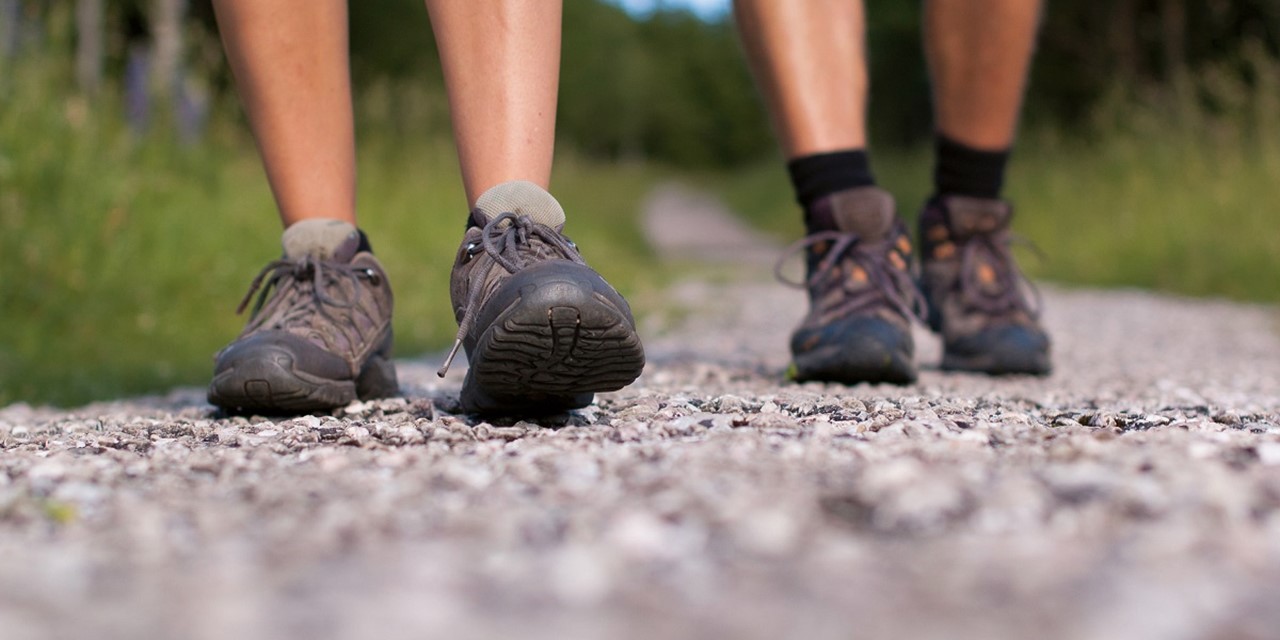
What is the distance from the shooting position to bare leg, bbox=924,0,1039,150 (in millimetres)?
2750

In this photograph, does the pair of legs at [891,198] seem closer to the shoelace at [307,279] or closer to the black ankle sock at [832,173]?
the black ankle sock at [832,173]

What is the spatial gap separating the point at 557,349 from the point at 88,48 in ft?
17.8

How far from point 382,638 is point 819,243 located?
1.86 m

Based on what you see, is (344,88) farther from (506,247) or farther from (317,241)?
(506,247)

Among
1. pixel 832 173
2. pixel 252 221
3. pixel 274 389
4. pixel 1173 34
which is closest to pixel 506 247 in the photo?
pixel 274 389

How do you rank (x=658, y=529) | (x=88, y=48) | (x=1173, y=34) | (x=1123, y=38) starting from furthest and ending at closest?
(x=1123, y=38), (x=1173, y=34), (x=88, y=48), (x=658, y=529)

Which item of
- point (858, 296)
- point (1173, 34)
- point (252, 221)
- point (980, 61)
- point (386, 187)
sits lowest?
point (858, 296)

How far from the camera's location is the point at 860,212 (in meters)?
2.43

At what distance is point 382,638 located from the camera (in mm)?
752

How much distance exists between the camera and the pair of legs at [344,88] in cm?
177

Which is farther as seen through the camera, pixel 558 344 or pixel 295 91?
pixel 295 91

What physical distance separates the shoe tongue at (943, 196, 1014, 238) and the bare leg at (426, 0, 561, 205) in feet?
4.47

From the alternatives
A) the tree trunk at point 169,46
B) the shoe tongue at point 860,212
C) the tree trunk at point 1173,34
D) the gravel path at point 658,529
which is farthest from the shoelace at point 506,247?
the tree trunk at point 1173,34

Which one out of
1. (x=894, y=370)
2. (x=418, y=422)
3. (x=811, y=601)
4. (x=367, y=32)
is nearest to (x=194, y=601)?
(x=811, y=601)
